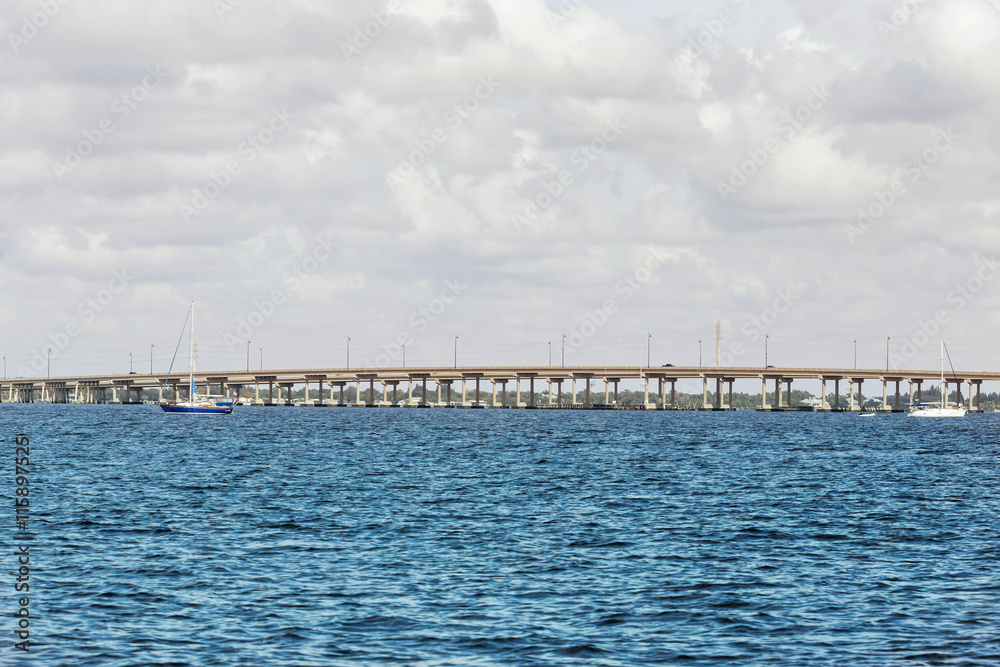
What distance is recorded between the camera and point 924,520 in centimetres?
4169

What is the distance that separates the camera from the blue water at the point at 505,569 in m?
22.0

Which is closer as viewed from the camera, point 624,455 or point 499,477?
point 499,477

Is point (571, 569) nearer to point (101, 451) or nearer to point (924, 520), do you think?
point (924, 520)

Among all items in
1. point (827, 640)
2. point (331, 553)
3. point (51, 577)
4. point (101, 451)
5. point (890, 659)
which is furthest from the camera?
point (101, 451)

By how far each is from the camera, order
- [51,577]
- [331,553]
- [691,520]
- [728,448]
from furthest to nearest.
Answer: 1. [728,448]
2. [691,520]
3. [331,553]
4. [51,577]

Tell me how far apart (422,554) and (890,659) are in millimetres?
15414

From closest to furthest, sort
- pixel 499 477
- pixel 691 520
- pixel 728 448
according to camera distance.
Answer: pixel 691 520, pixel 499 477, pixel 728 448

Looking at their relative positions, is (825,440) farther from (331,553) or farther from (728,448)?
(331,553)

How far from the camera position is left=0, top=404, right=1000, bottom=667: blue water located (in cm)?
2203

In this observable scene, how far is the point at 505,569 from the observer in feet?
99.4

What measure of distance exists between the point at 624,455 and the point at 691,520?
42790mm

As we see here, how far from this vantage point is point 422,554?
3269 centimetres

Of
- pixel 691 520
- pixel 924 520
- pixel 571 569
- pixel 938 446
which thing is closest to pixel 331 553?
pixel 571 569

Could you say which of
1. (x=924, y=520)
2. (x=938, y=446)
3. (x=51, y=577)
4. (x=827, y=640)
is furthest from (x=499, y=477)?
(x=938, y=446)
